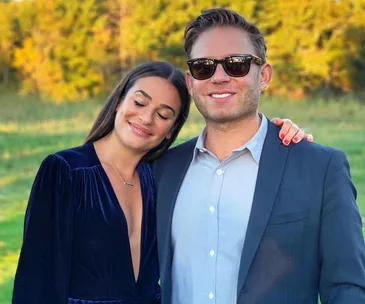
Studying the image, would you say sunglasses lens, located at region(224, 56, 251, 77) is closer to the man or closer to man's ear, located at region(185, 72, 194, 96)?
the man

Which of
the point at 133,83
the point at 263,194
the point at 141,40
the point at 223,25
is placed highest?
the point at 141,40

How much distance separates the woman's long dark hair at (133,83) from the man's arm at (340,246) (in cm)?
88

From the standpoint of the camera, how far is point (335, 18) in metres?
25.5

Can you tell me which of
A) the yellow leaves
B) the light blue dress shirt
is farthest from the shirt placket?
the yellow leaves

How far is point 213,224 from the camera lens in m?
2.21

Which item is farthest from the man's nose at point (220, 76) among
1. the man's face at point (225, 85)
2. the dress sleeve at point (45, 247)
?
the dress sleeve at point (45, 247)

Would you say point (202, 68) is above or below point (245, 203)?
above

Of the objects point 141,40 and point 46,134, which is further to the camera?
point 141,40

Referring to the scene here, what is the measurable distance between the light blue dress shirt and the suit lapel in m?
0.05

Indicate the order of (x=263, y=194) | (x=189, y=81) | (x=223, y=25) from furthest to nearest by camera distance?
(x=189, y=81) < (x=223, y=25) < (x=263, y=194)

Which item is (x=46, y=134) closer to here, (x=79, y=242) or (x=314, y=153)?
(x=79, y=242)

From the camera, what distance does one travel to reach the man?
6.72ft

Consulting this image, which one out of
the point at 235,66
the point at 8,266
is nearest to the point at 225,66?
the point at 235,66

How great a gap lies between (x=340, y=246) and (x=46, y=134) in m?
13.3
